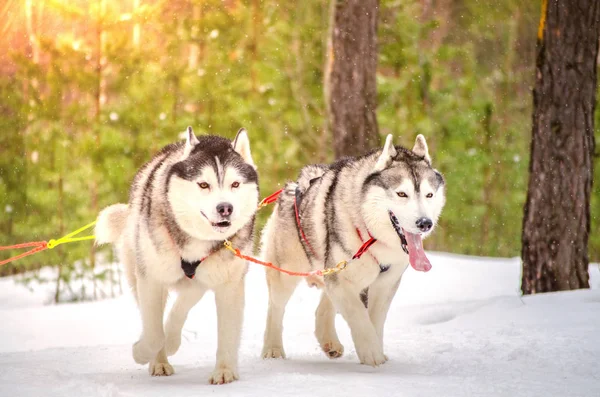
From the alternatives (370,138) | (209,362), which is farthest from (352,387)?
(370,138)

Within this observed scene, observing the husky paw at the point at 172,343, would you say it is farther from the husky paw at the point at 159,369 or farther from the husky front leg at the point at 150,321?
the husky front leg at the point at 150,321

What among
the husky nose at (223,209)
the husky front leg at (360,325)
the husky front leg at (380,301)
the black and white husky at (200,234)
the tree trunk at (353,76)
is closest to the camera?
the husky nose at (223,209)

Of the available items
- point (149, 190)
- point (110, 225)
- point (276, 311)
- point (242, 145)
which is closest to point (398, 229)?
point (242, 145)

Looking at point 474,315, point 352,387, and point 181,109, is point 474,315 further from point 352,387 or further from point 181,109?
point 181,109

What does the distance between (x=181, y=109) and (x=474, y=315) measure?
22.6 ft

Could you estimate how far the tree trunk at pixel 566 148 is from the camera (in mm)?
6621

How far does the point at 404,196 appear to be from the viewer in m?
4.27

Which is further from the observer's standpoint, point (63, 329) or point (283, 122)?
point (283, 122)

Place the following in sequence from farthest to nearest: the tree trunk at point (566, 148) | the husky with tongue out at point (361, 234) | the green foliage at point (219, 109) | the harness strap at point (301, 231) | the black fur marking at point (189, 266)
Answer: the green foliage at point (219, 109) → the tree trunk at point (566, 148) → the harness strap at point (301, 231) → the husky with tongue out at point (361, 234) → the black fur marking at point (189, 266)

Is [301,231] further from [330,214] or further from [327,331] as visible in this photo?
[327,331]

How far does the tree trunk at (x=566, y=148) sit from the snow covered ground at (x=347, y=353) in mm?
536

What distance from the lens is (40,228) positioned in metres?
9.73

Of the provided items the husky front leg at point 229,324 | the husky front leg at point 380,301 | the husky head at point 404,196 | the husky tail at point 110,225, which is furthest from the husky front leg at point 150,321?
the husky front leg at point 380,301

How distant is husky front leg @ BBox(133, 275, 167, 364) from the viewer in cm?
405
